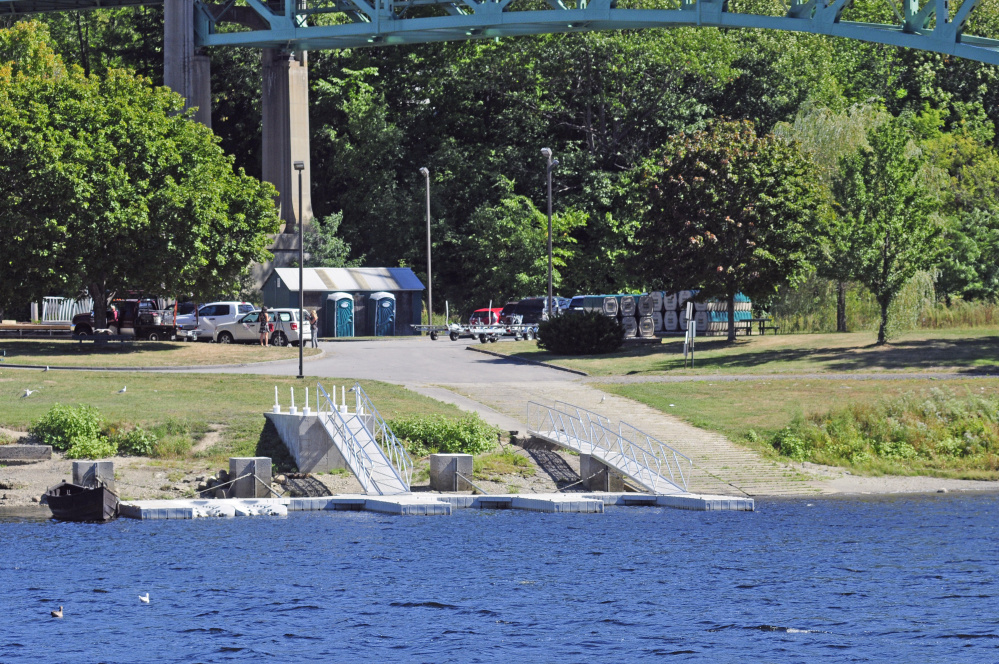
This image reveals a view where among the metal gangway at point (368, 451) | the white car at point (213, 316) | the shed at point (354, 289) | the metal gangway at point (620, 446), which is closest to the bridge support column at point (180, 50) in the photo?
the shed at point (354, 289)

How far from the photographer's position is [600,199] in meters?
84.4

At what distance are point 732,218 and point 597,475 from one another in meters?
23.0

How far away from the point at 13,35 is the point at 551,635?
5927 cm

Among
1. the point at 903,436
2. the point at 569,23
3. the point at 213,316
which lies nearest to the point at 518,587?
the point at 903,436

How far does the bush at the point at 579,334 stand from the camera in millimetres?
56781

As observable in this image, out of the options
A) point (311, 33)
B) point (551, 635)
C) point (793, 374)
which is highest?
point (311, 33)

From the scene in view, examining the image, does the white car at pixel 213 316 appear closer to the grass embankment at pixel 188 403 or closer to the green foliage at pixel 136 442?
the grass embankment at pixel 188 403

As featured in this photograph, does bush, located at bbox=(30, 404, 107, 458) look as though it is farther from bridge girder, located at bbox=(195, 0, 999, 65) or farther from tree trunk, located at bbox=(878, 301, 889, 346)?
tree trunk, located at bbox=(878, 301, 889, 346)

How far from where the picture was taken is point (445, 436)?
3831 cm

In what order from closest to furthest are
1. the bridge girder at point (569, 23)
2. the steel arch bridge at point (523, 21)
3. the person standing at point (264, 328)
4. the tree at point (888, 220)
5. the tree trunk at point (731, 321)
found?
the bridge girder at point (569, 23) < the steel arch bridge at point (523, 21) < the tree at point (888, 220) < the tree trunk at point (731, 321) < the person standing at point (264, 328)

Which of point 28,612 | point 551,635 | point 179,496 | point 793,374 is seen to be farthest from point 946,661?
point 793,374

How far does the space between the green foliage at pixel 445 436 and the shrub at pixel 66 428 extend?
822 cm

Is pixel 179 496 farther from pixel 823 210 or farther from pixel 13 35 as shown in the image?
pixel 13 35

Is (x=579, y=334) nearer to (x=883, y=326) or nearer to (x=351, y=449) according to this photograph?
(x=883, y=326)
